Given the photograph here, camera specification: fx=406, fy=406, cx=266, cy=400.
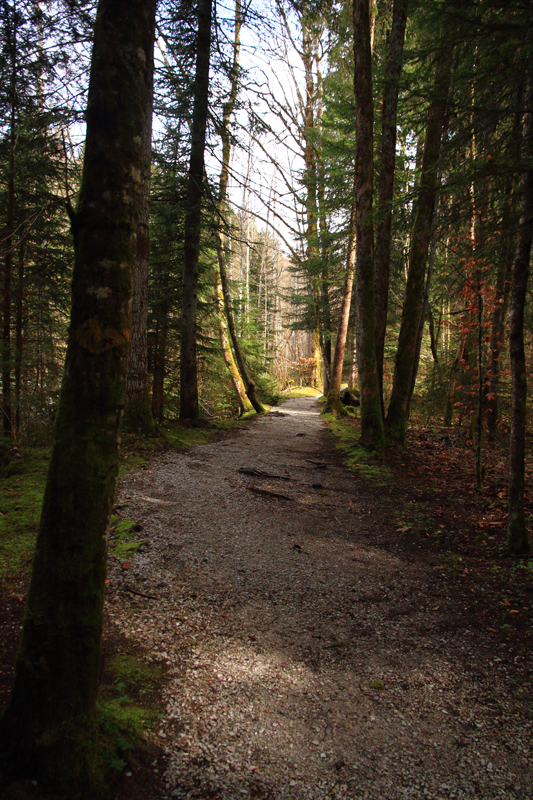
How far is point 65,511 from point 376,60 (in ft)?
48.0

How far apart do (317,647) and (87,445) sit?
2.44 m

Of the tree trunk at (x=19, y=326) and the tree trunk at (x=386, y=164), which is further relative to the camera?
the tree trunk at (x=386, y=164)

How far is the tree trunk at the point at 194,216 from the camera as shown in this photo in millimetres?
8805

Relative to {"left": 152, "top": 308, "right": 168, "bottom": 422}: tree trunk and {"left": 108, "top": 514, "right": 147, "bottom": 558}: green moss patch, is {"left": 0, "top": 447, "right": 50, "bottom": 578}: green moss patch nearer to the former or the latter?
{"left": 108, "top": 514, "right": 147, "bottom": 558}: green moss patch

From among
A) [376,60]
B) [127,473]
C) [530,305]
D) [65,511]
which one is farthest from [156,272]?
[65,511]

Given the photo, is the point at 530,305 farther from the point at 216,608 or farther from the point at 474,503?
the point at 216,608

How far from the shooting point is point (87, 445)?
6.34 ft

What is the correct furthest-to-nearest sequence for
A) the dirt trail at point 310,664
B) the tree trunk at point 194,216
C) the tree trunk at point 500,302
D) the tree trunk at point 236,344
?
the tree trunk at point 236,344 → the tree trunk at point 194,216 → the tree trunk at point 500,302 → the dirt trail at point 310,664

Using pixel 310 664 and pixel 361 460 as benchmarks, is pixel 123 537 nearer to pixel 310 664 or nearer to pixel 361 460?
pixel 310 664

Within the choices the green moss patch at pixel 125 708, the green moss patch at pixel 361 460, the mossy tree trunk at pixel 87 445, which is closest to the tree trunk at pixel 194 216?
the green moss patch at pixel 361 460

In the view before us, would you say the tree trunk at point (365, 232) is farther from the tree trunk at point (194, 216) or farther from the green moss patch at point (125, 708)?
the green moss patch at point (125, 708)

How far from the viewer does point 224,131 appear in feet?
29.7

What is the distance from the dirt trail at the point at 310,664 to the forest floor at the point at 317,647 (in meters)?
0.01

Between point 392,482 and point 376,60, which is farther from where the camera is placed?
point 376,60
